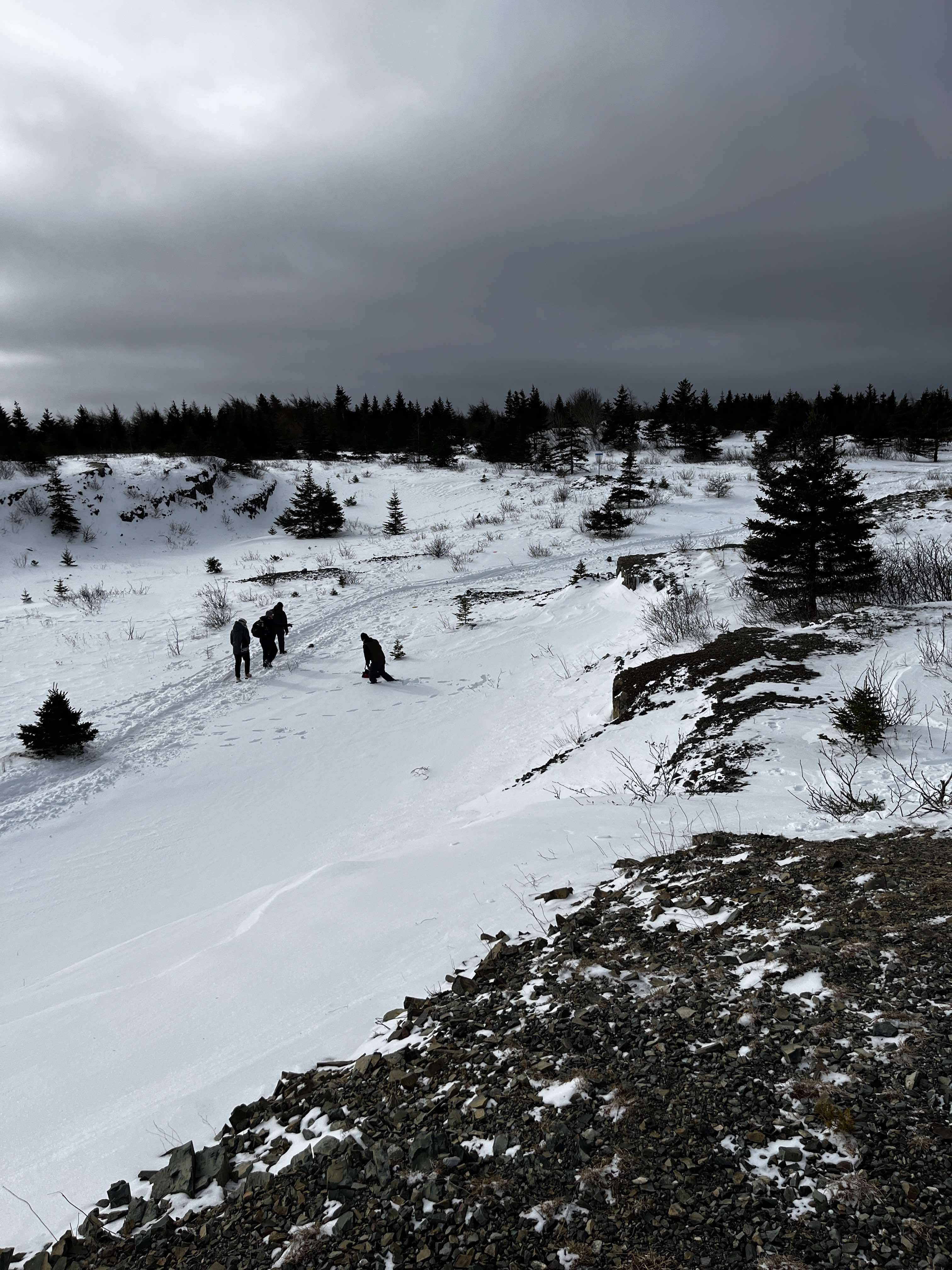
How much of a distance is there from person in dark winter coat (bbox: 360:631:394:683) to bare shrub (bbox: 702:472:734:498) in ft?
85.1

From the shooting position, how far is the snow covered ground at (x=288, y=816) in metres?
3.25

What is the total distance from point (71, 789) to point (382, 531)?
23018 millimetres

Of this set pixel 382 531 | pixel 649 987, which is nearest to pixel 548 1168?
pixel 649 987

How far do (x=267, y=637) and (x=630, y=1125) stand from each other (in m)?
12.2

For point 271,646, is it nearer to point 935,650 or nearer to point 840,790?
point 840,790

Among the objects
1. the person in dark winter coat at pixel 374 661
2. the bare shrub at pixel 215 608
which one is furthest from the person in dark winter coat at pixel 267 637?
the bare shrub at pixel 215 608

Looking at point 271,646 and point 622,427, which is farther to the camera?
point 622,427

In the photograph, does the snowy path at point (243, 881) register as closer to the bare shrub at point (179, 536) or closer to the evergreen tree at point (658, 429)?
the bare shrub at point (179, 536)

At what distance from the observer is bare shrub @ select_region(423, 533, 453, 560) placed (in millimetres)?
23359

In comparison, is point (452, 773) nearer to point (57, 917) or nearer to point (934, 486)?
point (57, 917)

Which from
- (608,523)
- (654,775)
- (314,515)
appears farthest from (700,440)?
Answer: (654,775)

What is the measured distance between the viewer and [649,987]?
2.88 meters

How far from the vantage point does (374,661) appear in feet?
40.1

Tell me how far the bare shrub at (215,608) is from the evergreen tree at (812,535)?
1313 cm
